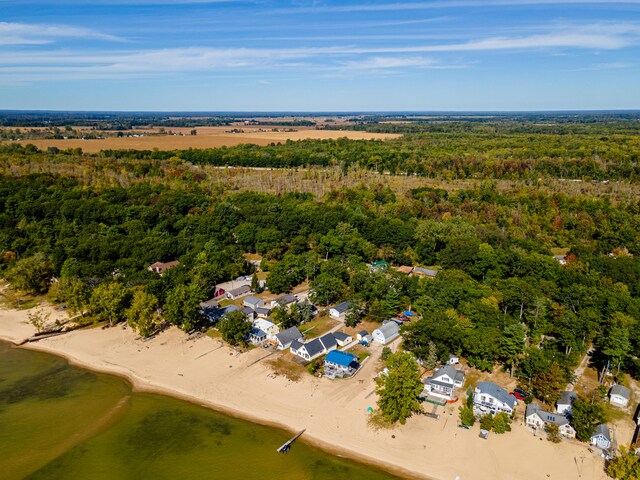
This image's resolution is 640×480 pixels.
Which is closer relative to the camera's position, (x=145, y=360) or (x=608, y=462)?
(x=608, y=462)

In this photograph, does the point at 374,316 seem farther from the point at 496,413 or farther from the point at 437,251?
the point at 437,251

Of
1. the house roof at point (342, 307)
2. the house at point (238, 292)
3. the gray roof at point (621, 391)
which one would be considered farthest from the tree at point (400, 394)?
the house at point (238, 292)

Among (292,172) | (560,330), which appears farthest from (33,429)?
(292,172)

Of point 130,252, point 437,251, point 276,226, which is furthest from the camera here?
point 276,226

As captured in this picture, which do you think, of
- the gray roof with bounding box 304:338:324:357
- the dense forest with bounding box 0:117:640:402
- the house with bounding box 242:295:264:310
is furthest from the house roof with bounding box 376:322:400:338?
the house with bounding box 242:295:264:310

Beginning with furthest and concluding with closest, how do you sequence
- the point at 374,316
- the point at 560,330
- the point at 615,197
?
the point at 615,197 < the point at 374,316 < the point at 560,330

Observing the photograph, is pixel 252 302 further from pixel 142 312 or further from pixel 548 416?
pixel 548 416

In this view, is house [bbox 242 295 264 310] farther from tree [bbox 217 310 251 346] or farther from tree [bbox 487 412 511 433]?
tree [bbox 487 412 511 433]
